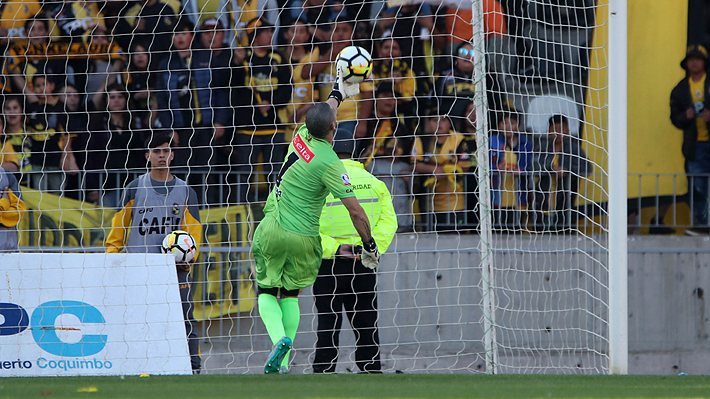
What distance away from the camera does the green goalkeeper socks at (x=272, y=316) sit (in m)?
4.46

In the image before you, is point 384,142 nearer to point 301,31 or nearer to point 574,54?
point 301,31

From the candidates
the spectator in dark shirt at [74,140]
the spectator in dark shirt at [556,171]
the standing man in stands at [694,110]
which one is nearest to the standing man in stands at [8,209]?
the spectator in dark shirt at [74,140]

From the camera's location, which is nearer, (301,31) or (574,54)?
(574,54)

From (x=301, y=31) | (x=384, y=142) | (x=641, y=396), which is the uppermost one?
(x=301, y=31)

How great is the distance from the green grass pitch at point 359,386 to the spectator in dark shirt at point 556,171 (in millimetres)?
2490

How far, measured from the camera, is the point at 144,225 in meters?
5.79

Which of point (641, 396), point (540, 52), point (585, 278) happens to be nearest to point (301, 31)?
point (540, 52)

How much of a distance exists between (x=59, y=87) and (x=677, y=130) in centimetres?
679

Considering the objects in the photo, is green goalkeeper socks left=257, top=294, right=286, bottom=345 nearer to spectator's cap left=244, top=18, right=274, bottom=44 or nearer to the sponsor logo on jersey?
the sponsor logo on jersey

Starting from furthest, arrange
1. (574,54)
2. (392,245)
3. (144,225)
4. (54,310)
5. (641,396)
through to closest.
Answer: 1. (392,245)
2. (574,54)
3. (144,225)
4. (54,310)
5. (641,396)

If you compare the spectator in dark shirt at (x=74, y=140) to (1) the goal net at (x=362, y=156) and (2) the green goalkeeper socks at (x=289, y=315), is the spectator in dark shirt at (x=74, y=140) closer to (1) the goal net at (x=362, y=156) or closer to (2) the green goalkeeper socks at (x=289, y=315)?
(1) the goal net at (x=362, y=156)

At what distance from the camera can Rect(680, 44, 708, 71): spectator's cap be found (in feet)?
26.3

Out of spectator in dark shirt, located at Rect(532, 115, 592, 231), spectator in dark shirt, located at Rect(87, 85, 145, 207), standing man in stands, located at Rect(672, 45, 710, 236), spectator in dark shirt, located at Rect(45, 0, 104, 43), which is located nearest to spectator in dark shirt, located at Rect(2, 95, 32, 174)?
spectator in dark shirt, located at Rect(87, 85, 145, 207)

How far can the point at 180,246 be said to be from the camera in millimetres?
5438
